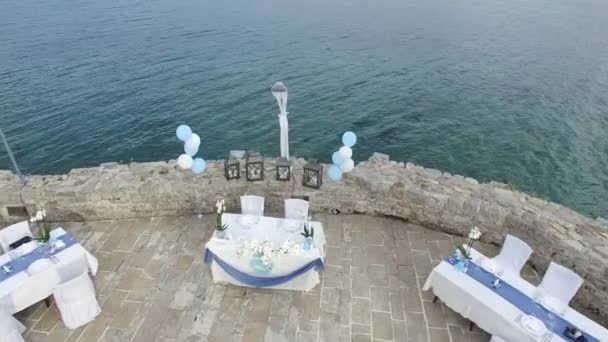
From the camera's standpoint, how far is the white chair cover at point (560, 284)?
19.3ft

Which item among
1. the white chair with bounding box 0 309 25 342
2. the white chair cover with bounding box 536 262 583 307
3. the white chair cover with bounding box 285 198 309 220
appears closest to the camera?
the white chair with bounding box 0 309 25 342

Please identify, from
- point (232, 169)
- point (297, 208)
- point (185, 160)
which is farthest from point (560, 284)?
point (185, 160)

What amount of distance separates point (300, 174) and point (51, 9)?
38.3 meters

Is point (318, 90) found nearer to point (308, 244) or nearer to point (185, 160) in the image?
point (185, 160)

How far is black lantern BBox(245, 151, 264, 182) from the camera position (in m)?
8.29

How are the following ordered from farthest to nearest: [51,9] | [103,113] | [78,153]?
[51,9] → [103,113] → [78,153]

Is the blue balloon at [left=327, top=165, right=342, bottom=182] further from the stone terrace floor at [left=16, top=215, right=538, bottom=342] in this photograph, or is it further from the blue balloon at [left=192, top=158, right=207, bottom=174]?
the blue balloon at [left=192, top=158, right=207, bottom=174]

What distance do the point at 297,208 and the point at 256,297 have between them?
185cm

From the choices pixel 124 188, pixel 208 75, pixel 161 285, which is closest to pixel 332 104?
pixel 208 75

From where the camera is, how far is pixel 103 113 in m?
18.6

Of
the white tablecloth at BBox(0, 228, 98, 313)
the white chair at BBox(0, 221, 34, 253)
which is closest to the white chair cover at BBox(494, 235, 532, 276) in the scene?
the white tablecloth at BBox(0, 228, 98, 313)

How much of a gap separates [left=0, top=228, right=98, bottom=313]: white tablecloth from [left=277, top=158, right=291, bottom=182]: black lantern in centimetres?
389

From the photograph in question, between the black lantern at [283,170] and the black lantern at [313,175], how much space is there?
1.21ft

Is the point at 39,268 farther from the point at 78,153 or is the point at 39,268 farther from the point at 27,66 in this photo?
the point at 27,66
